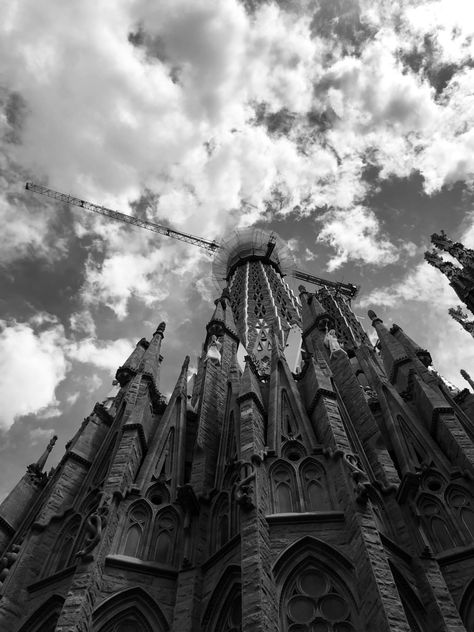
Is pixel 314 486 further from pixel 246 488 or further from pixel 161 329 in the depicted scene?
pixel 161 329

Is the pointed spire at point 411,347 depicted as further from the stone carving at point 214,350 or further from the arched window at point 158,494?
the arched window at point 158,494

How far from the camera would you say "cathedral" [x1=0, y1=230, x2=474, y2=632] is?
7.44m

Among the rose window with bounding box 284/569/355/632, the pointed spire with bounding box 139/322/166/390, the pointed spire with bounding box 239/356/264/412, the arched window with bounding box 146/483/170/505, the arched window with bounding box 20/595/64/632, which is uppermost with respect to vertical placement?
the pointed spire with bounding box 139/322/166/390

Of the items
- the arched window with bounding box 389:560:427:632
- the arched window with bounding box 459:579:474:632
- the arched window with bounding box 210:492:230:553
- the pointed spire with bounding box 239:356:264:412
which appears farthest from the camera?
the pointed spire with bounding box 239:356:264:412

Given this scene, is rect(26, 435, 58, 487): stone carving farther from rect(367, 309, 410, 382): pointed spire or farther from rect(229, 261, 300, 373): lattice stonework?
rect(367, 309, 410, 382): pointed spire

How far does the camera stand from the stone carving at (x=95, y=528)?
28.0 feet

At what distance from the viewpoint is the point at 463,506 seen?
9.34 meters

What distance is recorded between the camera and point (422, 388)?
42.0ft

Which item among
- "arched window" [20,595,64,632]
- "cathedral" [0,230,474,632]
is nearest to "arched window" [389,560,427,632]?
"cathedral" [0,230,474,632]

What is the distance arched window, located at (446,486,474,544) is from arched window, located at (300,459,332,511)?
7.92ft

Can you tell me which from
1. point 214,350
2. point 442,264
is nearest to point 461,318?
point 442,264

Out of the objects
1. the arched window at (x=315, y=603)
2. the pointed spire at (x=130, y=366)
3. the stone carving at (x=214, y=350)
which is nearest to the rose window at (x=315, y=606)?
the arched window at (x=315, y=603)

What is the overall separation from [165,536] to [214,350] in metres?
8.10

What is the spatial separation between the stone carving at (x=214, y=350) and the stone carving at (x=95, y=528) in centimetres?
731
